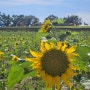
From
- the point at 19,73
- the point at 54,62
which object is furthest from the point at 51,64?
the point at 19,73

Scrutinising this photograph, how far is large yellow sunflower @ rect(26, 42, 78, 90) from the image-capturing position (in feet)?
6.50

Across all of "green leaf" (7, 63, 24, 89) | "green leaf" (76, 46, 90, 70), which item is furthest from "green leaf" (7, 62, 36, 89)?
"green leaf" (76, 46, 90, 70)

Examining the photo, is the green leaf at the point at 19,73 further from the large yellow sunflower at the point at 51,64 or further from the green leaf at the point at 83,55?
the green leaf at the point at 83,55

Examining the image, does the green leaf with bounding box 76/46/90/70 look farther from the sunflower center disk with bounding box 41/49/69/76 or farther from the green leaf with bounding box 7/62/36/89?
the green leaf with bounding box 7/62/36/89

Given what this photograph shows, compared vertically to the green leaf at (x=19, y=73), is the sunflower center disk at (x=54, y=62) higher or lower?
higher

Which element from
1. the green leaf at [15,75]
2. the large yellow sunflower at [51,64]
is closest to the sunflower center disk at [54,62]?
the large yellow sunflower at [51,64]

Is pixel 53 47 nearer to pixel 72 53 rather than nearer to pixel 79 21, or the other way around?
pixel 72 53

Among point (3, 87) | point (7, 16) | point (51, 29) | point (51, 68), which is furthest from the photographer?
point (7, 16)

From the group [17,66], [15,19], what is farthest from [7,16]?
[17,66]

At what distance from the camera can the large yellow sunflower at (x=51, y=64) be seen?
198 cm

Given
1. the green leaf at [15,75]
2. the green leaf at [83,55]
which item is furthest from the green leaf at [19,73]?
the green leaf at [83,55]

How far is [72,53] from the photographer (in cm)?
203

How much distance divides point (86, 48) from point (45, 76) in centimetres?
26

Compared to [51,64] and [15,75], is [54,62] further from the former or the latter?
[15,75]
